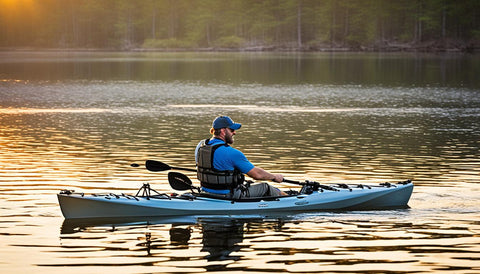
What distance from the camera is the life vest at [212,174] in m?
13.8

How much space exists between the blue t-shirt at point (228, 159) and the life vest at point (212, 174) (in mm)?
64

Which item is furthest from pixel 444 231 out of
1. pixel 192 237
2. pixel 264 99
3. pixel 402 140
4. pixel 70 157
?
pixel 264 99

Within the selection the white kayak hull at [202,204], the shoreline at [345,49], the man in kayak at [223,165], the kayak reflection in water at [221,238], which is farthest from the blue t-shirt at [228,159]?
the shoreline at [345,49]

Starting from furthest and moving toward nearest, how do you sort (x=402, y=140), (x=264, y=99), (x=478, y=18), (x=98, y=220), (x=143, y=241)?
(x=478, y=18)
(x=264, y=99)
(x=402, y=140)
(x=98, y=220)
(x=143, y=241)

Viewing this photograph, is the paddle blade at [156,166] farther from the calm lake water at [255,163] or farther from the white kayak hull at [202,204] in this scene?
the calm lake water at [255,163]

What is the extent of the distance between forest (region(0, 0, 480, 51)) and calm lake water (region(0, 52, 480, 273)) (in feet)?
240

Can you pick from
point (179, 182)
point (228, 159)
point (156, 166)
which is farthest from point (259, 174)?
point (156, 166)

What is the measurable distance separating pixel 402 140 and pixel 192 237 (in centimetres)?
1434

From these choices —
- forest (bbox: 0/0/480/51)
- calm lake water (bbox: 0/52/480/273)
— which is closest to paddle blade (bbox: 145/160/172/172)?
calm lake water (bbox: 0/52/480/273)

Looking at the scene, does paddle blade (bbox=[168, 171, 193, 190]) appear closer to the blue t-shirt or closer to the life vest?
the life vest

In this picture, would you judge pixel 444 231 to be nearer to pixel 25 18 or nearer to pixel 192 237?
pixel 192 237

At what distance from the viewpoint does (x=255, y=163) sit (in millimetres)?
20953

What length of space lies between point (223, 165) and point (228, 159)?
16 cm

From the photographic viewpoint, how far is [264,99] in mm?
43656
